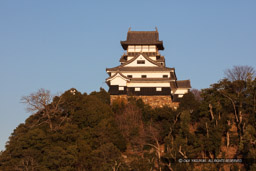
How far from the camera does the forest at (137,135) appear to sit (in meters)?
31.1

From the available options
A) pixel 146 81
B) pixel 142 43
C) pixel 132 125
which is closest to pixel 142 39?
pixel 142 43

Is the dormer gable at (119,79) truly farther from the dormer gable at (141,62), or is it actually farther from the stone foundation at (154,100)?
the dormer gable at (141,62)

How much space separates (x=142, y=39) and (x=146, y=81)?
26.4ft

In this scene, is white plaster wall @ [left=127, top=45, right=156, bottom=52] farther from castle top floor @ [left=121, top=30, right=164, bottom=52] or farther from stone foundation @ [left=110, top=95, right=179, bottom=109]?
stone foundation @ [left=110, top=95, right=179, bottom=109]

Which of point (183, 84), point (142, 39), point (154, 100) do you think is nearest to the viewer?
point (154, 100)

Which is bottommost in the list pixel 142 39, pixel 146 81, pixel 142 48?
pixel 146 81

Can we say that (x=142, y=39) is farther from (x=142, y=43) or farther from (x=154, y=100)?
(x=154, y=100)

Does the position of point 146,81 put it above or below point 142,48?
below

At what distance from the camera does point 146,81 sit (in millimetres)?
44062

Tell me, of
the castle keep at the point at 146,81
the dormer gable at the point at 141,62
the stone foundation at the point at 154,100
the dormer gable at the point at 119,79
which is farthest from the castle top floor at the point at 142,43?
the stone foundation at the point at 154,100

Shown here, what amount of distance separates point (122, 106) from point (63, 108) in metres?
6.30

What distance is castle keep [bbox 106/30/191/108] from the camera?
143 feet

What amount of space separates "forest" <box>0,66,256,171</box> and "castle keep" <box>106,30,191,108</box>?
476 cm

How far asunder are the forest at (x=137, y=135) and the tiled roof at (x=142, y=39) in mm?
13021
